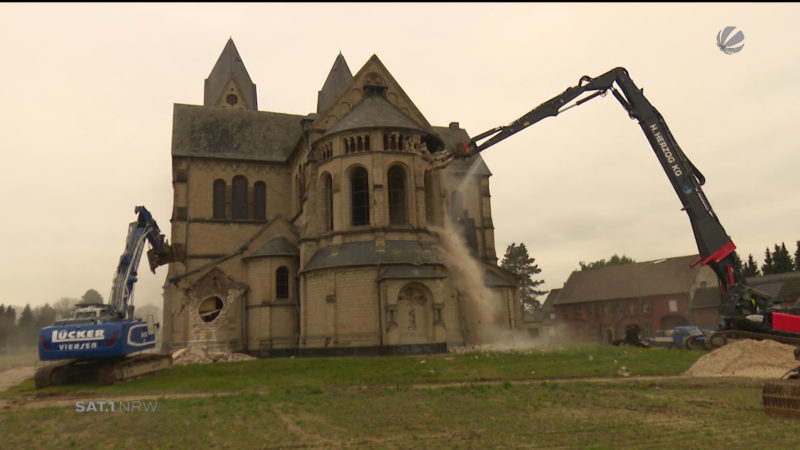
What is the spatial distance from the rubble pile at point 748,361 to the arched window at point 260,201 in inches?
1272

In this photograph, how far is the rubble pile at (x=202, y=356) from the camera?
32281mm

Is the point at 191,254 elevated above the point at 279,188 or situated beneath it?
situated beneath

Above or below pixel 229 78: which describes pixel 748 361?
below

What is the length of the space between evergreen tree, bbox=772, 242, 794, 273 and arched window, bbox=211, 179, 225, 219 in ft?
211

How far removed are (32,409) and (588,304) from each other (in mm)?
67142

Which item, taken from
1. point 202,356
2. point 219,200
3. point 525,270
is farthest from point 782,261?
point 202,356

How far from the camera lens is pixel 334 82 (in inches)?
2072

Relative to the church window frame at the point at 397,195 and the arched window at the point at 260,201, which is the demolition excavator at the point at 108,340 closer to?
the church window frame at the point at 397,195

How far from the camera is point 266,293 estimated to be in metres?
36.0

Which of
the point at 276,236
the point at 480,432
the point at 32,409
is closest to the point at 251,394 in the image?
the point at 32,409

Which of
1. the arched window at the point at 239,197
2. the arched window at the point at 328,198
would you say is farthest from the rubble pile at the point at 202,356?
the arched window at the point at 239,197

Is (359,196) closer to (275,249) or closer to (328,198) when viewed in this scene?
(328,198)

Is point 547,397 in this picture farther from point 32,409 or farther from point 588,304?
point 588,304

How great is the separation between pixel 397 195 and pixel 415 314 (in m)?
7.92
